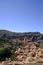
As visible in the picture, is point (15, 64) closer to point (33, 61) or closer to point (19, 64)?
point (19, 64)

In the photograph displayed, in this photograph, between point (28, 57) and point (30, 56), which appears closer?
point (28, 57)

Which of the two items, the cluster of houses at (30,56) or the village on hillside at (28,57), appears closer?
the village on hillside at (28,57)

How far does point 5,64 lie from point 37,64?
1467 millimetres

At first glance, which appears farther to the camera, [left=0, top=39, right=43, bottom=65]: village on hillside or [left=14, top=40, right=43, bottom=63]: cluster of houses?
[left=14, top=40, right=43, bottom=63]: cluster of houses

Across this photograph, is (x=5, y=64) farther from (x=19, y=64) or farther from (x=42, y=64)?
(x=42, y=64)

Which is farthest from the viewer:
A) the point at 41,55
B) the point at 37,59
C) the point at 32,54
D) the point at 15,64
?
the point at 32,54

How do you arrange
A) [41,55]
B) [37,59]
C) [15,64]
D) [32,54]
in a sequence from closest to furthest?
[15,64], [37,59], [41,55], [32,54]

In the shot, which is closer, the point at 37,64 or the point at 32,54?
the point at 37,64

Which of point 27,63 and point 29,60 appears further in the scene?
point 29,60

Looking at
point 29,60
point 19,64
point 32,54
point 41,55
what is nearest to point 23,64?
point 19,64

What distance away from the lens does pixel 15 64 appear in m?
9.26

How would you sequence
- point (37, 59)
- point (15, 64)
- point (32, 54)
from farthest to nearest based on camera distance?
point (32, 54) → point (37, 59) → point (15, 64)

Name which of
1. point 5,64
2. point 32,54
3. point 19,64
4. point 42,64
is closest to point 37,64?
point 42,64

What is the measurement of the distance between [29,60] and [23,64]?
799 millimetres
